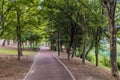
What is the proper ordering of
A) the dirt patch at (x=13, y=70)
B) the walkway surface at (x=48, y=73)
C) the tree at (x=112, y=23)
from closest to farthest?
the tree at (x=112, y=23), the walkway surface at (x=48, y=73), the dirt patch at (x=13, y=70)

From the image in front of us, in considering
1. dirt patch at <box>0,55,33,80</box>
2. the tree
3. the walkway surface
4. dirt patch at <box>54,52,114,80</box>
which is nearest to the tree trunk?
the tree

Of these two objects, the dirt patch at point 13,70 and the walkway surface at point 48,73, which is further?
the dirt patch at point 13,70

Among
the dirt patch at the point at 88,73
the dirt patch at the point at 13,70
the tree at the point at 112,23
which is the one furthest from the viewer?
the dirt patch at the point at 13,70

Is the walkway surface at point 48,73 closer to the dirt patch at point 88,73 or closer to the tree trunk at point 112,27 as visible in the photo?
the dirt patch at point 88,73

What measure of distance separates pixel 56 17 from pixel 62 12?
2360 millimetres

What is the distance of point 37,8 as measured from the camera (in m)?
31.3

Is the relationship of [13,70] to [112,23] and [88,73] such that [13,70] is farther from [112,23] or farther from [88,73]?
[112,23]

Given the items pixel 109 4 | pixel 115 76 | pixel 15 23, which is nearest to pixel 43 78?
pixel 115 76

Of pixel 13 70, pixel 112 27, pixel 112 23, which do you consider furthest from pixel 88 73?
pixel 13 70

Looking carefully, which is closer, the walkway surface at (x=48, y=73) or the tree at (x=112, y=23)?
the tree at (x=112, y=23)

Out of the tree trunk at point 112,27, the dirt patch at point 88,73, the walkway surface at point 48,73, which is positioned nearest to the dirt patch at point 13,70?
the walkway surface at point 48,73

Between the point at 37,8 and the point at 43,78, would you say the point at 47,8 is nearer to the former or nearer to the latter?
the point at 37,8

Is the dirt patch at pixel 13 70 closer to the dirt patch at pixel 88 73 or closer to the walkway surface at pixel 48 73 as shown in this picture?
the walkway surface at pixel 48 73

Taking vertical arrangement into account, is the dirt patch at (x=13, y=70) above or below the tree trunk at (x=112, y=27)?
below
